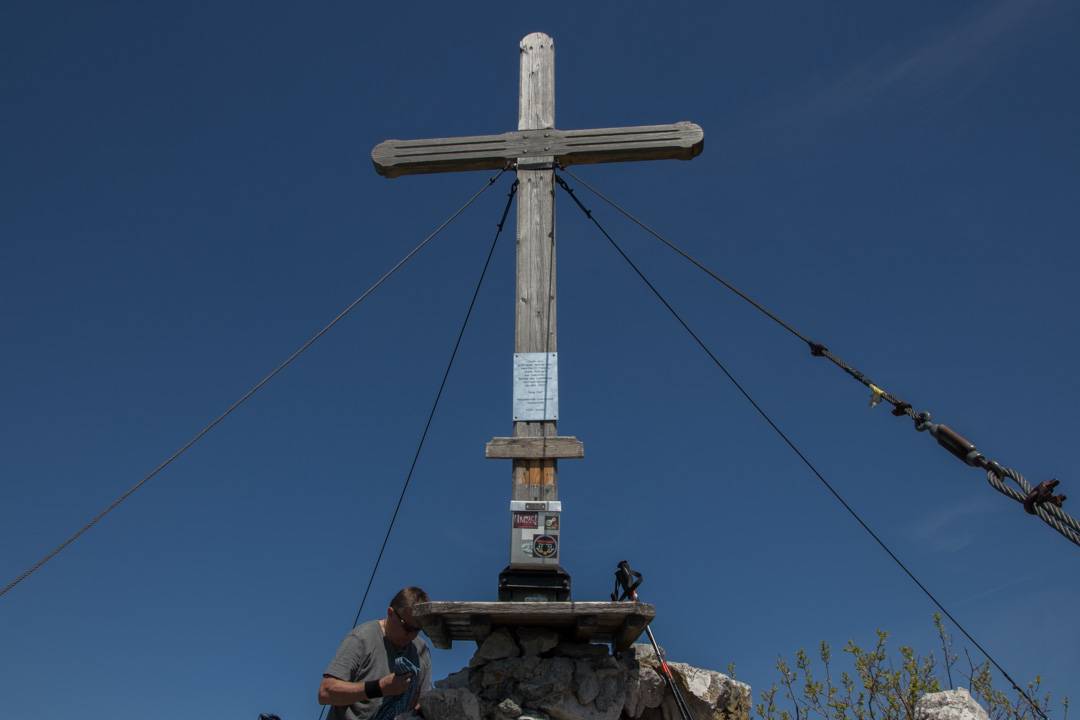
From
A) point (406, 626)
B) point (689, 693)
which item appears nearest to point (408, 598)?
point (406, 626)

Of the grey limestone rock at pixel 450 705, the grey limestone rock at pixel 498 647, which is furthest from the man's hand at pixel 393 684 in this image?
the grey limestone rock at pixel 498 647

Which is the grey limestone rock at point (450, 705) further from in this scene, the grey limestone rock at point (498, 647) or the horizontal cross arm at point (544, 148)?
the horizontal cross arm at point (544, 148)

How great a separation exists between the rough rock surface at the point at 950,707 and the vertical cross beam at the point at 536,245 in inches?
121

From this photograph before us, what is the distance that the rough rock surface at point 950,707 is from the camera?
657 cm

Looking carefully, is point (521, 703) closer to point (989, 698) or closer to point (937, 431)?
point (937, 431)

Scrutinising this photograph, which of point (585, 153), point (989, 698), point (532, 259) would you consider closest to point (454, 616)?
point (532, 259)

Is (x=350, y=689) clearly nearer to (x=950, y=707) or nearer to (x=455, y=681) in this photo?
(x=455, y=681)

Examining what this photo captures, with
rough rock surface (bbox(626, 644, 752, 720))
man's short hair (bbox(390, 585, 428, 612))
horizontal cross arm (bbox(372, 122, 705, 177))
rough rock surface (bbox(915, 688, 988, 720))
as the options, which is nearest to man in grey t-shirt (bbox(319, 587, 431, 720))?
man's short hair (bbox(390, 585, 428, 612))

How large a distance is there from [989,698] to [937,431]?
6.75m

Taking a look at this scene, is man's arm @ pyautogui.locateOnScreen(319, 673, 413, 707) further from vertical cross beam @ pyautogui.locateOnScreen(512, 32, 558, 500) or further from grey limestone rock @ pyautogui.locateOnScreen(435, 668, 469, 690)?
vertical cross beam @ pyautogui.locateOnScreen(512, 32, 558, 500)

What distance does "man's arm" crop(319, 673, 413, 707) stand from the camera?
19.3 ft

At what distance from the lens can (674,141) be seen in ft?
27.0

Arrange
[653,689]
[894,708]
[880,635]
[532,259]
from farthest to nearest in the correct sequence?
[880,635], [894,708], [532,259], [653,689]

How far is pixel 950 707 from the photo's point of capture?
262 inches
